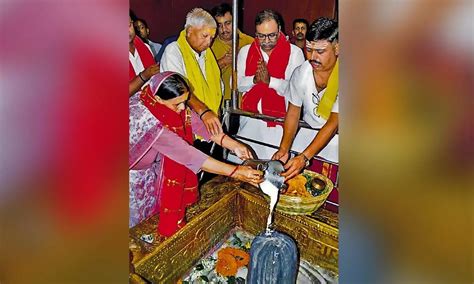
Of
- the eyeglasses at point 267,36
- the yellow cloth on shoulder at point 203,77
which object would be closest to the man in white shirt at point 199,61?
the yellow cloth on shoulder at point 203,77

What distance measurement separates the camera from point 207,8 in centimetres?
99

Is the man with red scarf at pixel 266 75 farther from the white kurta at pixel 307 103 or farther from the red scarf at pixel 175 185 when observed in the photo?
the red scarf at pixel 175 185

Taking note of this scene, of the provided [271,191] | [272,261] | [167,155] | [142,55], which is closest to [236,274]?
[272,261]

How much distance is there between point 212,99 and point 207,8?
202 millimetres

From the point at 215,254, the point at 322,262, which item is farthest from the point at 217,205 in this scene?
the point at 322,262

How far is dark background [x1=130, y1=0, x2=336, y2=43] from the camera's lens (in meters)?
0.94

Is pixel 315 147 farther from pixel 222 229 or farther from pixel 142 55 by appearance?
pixel 142 55

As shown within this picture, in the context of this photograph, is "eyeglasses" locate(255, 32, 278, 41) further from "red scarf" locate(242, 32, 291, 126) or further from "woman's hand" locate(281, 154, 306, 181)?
"woman's hand" locate(281, 154, 306, 181)

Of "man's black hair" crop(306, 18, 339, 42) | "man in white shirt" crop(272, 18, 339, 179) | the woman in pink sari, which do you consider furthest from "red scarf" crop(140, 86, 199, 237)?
"man's black hair" crop(306, 18, 339, 42)

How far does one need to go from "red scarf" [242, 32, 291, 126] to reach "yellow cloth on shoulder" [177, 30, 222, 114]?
0.23 feet
